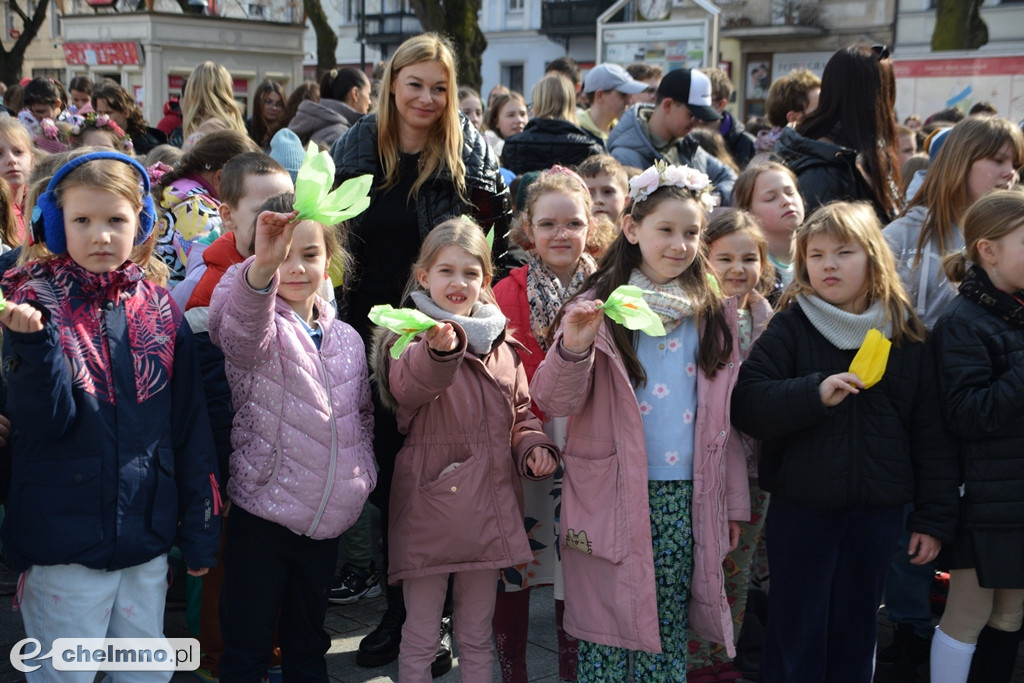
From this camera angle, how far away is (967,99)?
1034cm

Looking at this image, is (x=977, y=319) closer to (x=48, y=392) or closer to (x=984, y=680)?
(x=984, y=680)

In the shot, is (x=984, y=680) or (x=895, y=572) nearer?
(x=984, y=680)

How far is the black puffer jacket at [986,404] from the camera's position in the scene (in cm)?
329

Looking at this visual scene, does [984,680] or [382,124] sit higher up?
[382,124]

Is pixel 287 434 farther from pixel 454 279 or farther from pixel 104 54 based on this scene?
pixel 104 54

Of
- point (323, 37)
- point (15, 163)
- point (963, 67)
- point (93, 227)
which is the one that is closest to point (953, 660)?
point (93, 227)

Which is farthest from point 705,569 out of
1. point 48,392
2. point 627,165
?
point 627,165

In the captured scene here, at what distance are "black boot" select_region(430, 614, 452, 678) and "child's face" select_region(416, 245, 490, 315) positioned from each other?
4.35 feet

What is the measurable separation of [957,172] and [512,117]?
4623 mm

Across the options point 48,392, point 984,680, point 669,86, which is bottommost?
point 984,680

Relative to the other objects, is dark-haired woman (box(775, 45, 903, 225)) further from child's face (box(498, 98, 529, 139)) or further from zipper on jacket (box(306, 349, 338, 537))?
child's face (box(498, 98, 529, 139))

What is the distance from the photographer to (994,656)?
354 cm

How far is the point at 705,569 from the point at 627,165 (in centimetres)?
318

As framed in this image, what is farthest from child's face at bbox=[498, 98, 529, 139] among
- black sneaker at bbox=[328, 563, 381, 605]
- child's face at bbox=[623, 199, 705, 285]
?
child's face at bbox=[623, 199, 705, 285]
